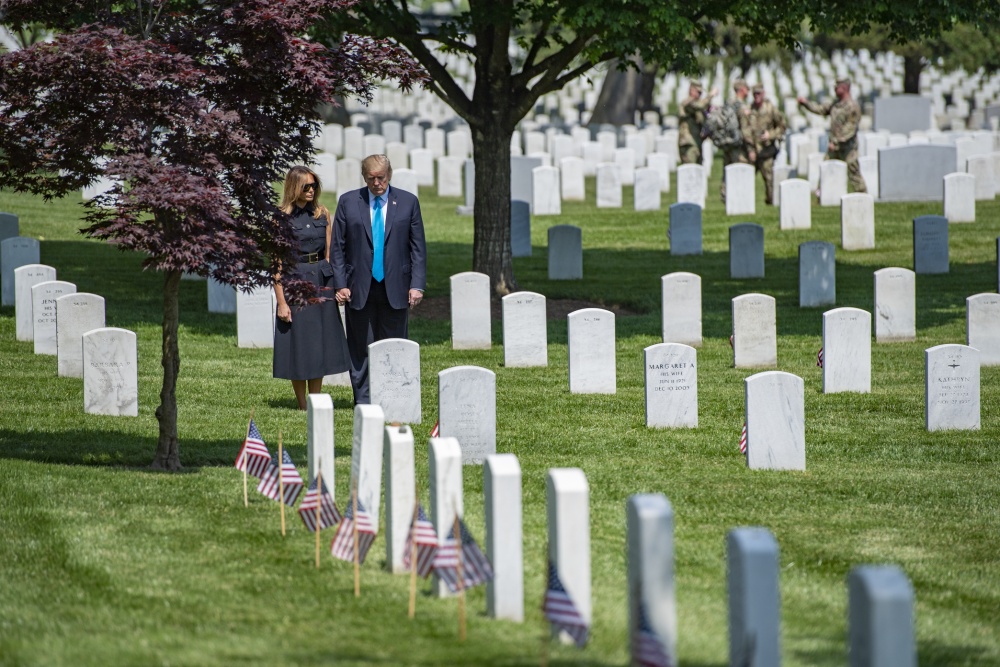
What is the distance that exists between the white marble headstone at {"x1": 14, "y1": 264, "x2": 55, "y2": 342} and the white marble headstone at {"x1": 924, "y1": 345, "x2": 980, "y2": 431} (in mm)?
8455

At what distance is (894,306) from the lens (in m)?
14.3

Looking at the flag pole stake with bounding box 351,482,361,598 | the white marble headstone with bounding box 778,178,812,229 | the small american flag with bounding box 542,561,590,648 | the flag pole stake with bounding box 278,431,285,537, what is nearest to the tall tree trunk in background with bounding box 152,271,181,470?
the flag pole stake with bounding box 278,431,285,537

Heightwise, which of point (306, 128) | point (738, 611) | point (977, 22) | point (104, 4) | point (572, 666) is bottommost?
point (572, 666)

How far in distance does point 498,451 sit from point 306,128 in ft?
8.77

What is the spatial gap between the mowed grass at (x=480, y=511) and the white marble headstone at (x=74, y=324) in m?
0.28

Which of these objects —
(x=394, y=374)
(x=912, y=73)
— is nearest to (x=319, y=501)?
(x=394, y=374)

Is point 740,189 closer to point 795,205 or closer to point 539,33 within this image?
point 795,205

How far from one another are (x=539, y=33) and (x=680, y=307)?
140 inches

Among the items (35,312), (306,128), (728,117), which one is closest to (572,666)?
(306,128)

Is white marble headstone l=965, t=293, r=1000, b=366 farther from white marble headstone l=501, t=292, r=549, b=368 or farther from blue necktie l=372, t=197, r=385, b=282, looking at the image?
blue necktie l=372, t=197, r=385, b=282

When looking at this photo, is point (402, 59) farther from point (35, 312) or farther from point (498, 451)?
point (35, 312)

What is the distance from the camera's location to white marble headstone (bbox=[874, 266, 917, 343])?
14188 millimetres

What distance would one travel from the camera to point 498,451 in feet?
32.4

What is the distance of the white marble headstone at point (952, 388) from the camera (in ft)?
34.3
